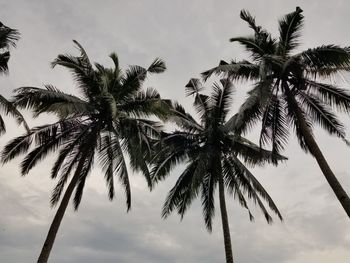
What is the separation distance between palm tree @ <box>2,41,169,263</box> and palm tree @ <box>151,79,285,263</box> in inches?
141

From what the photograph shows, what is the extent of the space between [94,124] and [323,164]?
33.4 feet

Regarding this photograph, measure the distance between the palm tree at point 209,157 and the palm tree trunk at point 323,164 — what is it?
18.9 ft

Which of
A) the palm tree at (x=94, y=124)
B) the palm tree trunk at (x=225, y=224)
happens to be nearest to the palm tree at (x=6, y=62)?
the palm tree at (x=94, y=124)

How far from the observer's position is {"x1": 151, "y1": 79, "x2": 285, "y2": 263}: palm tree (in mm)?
23031

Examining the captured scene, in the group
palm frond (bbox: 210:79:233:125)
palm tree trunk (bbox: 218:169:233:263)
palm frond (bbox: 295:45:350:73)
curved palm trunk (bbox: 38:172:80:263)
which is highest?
palm frond (bbox: 210:79:233:125)

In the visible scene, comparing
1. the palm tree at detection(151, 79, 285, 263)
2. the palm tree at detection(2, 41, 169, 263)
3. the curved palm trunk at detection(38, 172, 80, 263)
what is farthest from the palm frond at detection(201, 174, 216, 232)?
the curved palm trunk at detection(38, 172, 80, 263)

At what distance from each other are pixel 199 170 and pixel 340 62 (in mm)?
8831

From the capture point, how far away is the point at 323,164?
15617mm

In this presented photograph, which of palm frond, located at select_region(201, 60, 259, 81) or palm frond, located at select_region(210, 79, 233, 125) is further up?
palm frond, located at select_region(210, 79, 233, 125)

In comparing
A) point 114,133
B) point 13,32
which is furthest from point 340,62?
point 13,32

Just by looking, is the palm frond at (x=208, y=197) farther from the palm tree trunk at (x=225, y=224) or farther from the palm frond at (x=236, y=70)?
the palm frond at (x=236, y=70)

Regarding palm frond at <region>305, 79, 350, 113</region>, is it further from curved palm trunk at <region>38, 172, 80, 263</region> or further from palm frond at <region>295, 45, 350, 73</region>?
curved palm trunk at <region>38, 172, 80, 263</region>

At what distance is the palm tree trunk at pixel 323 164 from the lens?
47.3 ft

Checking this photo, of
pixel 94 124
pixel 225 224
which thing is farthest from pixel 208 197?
pixel 94 124
